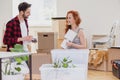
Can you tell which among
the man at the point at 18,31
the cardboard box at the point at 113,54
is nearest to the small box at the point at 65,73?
the man at the point at 18,31

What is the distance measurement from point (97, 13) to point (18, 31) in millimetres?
3562

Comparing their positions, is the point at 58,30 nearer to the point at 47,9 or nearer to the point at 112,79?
the point at 47,9

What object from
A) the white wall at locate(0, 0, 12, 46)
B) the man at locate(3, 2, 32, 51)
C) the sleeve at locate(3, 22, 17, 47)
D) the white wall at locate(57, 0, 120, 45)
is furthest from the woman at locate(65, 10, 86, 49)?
the white wall at locate(0, 0, 12, 46)

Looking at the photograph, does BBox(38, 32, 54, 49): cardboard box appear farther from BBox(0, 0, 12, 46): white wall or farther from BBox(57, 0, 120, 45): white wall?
BBox(0, 0, 12, 46): white wall

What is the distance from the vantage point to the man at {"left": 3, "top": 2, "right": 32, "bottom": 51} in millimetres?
3037

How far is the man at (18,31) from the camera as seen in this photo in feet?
9.96

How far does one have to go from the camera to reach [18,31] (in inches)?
122

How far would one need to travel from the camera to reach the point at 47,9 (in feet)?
22.9

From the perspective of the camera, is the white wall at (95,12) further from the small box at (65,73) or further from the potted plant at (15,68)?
the potted plant at (15,68)

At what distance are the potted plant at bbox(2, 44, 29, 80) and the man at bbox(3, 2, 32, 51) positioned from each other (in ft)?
3.00

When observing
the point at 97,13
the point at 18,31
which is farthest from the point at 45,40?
the point at 97,13

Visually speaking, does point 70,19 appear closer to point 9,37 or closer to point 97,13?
point 9,37

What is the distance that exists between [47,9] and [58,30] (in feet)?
4.30

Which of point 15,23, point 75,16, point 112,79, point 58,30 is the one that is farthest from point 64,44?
point 58,30
